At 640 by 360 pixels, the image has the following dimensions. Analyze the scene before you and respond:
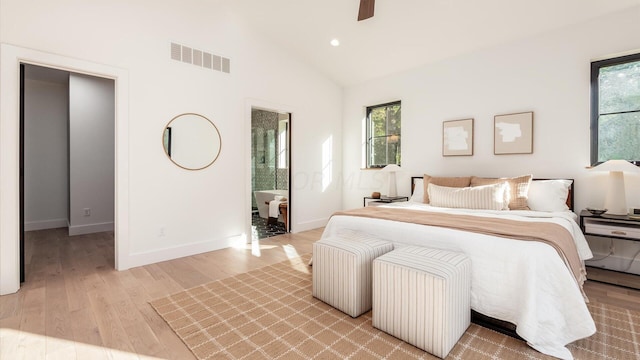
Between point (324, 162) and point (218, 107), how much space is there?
2231mm

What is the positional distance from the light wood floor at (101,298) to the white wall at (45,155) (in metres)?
1.39

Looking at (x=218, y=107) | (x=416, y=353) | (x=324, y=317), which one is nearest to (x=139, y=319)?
(x=324, y=317)

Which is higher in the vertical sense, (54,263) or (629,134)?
(629,134)

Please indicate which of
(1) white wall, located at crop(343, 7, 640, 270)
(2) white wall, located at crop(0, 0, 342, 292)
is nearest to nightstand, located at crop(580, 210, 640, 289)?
(1) white wall, located at crop(343, 7, 640, 270)

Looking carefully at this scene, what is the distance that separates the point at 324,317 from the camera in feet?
7.27

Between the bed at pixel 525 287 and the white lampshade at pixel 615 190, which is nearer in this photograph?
the bed at pixel 525 287

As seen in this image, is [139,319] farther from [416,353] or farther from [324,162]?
[324,162]

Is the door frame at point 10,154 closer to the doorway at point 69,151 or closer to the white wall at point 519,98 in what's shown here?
the doorway at point 69,151

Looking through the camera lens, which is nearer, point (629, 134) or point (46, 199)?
point (629, 134)

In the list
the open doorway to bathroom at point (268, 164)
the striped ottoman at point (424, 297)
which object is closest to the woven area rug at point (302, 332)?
the striped ottoman at point (424, 297)

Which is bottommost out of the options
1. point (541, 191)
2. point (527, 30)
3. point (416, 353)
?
point (416, 353)

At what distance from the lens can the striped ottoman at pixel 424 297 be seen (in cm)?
173

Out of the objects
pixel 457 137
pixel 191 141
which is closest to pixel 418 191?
pixel 457 137

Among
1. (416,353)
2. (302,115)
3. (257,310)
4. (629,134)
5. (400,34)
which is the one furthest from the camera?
(302,115)
